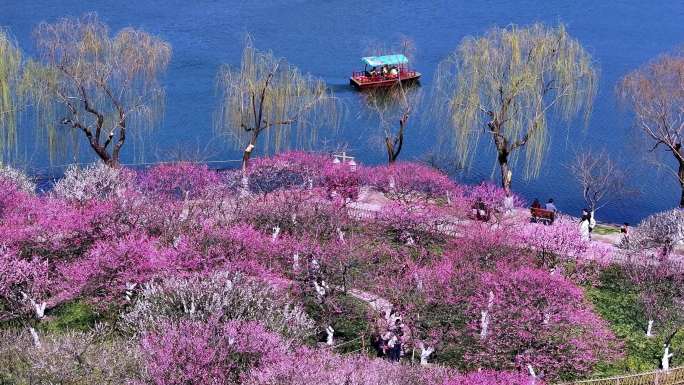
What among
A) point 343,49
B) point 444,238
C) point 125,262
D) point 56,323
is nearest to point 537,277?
point 444,238

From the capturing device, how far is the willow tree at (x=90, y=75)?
28.6 metres

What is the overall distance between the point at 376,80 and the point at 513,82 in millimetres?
18941

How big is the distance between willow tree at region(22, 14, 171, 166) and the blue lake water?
588 cm

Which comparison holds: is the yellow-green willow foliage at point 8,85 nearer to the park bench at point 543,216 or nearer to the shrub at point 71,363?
the shrub at point 71,363

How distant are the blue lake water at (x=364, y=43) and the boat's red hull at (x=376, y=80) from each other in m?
0.65

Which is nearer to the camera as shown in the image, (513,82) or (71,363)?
(71,363)

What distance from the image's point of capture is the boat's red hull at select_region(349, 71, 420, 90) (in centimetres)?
4694

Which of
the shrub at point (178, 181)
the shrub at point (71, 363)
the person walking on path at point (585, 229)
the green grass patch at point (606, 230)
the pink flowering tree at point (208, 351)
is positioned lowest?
the shrub at point (71, 363)

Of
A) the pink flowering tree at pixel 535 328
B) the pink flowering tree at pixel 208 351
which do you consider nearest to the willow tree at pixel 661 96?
the pink flowering tree at pixel 535 328

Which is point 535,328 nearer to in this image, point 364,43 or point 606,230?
point 606,230

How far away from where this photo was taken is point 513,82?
94.4 ft

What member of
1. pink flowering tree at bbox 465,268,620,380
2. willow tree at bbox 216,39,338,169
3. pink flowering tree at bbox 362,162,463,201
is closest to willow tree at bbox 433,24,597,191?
pink flowering tree at bbox 362,162,463,201

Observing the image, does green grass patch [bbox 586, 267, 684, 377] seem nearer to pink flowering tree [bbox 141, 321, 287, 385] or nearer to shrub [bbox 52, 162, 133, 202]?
pink flowering tree [bbox 141, 321, 287, 385]

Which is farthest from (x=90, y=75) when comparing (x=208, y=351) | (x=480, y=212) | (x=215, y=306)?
(x=208, y=351)
